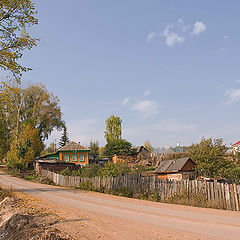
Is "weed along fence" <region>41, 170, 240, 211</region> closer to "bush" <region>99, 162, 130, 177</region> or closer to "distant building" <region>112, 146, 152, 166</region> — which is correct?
"bush" <region>99, 162, 130, 177</region>

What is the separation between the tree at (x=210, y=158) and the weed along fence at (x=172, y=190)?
28.9ft

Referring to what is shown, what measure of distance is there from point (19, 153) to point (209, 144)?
93.5 feet

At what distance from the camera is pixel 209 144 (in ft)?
82.6

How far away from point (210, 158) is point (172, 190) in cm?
976

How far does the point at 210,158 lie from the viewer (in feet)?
80.4

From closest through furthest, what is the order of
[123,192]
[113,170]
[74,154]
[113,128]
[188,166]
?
1. [123,192]
2. [113,170]
3. [188,166]
4. [74,154]
5. [113,128]

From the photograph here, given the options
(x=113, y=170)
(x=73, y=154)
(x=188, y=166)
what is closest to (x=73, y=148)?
(x=73, y=154)

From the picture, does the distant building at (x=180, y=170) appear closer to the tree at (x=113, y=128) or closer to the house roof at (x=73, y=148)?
the house roof at (x=73, y=148)

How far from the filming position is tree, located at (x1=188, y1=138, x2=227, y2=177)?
24125 mm

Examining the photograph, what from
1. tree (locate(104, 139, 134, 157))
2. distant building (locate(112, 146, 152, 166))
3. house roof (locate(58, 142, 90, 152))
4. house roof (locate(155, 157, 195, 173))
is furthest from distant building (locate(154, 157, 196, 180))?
tree (locate(104, 139, 134, 157))

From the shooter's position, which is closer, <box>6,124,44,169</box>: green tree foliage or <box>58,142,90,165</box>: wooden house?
<box>6,124,44,169</box>: green tree foliage

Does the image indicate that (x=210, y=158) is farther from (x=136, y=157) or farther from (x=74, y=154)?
(x=136, y=157)

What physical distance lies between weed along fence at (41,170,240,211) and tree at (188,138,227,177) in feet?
28.9

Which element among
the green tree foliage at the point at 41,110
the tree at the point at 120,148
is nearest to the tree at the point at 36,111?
the green tree foliage at the point at 41,110
